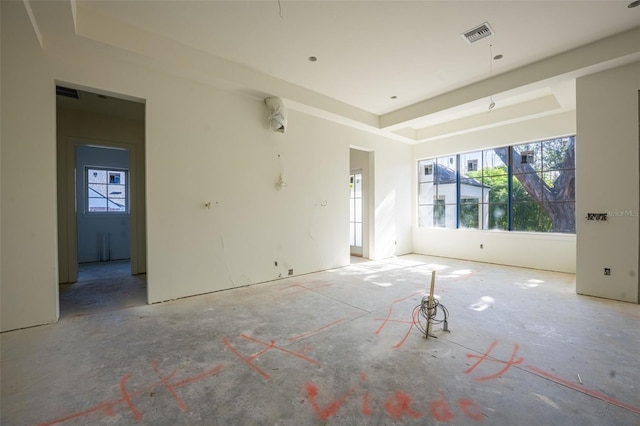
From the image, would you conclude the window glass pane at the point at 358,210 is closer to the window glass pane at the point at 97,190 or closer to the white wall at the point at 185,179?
the white wall at the point at 185,179

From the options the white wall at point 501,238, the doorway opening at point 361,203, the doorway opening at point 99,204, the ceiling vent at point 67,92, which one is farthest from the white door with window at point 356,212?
the ceiling vent at point 67,92

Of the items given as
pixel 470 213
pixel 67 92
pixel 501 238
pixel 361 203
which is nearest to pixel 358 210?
pixel 361 203

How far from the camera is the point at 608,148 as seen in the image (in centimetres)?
385

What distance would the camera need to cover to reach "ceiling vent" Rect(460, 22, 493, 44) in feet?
10.9

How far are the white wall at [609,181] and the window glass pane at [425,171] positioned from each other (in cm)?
384

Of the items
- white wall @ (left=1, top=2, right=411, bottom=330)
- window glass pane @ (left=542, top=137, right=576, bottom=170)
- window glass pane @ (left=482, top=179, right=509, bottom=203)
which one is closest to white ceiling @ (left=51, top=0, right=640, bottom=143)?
white wall @ (left=1, top=2, right=411, bottom=330)

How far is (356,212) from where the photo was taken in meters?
7.93

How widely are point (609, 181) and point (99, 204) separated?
10.5 metres

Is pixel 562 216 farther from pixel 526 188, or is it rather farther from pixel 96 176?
pixel 96 176

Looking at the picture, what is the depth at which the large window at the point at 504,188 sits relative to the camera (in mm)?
5703

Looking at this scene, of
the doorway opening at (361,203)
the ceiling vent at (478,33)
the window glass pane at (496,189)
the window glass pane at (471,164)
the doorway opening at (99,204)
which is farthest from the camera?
the doorway opening at (361,203)

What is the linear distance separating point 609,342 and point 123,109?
7424 millimetres

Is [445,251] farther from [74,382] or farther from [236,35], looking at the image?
[74,382]

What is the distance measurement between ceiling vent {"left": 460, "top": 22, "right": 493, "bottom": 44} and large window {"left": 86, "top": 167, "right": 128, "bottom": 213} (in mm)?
8412
